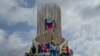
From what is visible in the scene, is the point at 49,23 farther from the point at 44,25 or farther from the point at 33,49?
the point at 33,49

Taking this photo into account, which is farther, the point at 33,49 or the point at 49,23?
the point at 49,23

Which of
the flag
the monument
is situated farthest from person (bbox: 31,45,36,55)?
the flag

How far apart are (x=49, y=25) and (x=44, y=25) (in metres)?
3.04

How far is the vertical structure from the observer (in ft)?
491

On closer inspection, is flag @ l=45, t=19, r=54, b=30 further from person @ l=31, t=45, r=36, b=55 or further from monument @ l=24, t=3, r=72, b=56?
person @ l=31, t=45, r=36, b=55

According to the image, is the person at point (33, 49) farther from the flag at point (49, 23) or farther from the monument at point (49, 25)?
the flag at point (49, 23)

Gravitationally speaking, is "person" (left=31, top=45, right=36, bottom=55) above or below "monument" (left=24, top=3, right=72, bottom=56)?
below

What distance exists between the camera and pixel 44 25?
499 ft

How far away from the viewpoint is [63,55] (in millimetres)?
138125

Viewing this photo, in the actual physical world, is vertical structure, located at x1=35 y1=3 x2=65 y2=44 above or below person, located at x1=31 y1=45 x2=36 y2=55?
above

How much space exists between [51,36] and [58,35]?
32.5 ft

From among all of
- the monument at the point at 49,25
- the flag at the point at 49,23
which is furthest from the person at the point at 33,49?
the flag at the point at 49,23

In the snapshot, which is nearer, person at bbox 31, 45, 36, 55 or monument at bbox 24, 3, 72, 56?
person at bbox 31, 45, 36, 55

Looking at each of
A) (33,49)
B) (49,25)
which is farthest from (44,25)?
(33,49)
